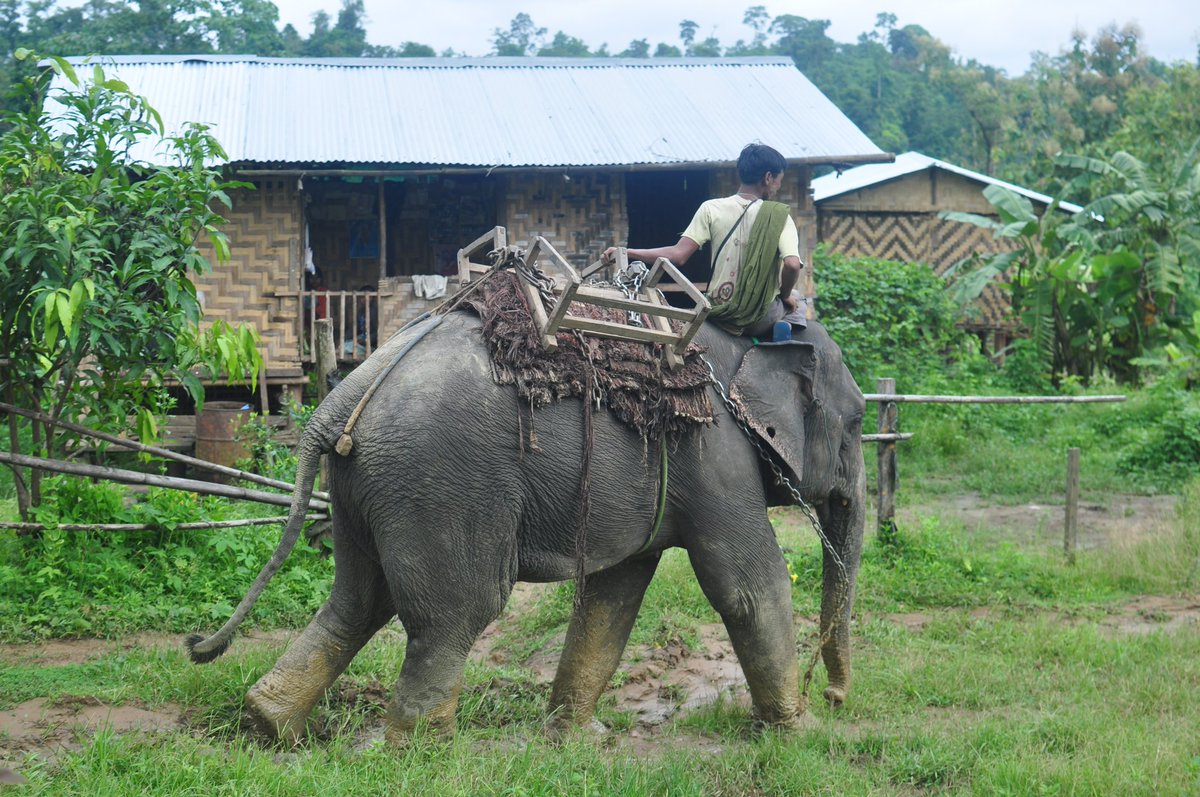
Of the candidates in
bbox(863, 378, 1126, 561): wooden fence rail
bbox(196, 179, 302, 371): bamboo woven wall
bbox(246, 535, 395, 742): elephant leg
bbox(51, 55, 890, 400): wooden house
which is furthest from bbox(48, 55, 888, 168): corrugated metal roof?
bbox(246, 535, 395, 742): elephant leg

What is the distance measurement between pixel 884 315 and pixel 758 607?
1066 centimetres

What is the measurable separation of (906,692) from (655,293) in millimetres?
2449

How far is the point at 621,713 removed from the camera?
18.1 ft

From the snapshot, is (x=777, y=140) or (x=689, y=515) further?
(x=777, y=140)

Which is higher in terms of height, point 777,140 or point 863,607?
point 777,140

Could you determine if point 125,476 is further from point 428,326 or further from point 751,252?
point 751,252

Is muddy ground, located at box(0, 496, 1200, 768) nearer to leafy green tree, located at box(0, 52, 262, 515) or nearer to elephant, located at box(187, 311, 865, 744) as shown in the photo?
elephant, located at box(187, 311, 865, 744)

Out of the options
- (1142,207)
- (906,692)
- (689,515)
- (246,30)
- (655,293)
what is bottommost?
(906,692)

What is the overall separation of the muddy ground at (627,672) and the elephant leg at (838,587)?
1.50ft

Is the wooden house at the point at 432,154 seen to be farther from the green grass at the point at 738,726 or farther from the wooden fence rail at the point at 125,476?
the green grass at the point at 738,726

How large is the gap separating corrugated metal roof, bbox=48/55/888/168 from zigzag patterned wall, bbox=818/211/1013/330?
105 inches

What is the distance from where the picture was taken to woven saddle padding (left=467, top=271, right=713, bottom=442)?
437 centimetres

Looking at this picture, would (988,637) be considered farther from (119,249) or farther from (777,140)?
(777,140)

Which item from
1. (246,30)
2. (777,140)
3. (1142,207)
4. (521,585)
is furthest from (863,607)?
(246,30)
